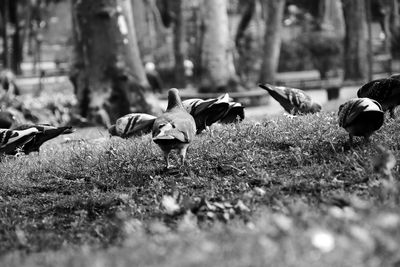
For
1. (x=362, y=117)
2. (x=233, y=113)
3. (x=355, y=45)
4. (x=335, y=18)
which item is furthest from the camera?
(x=335, y=18)

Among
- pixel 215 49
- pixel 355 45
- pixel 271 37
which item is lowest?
pixel 355 45

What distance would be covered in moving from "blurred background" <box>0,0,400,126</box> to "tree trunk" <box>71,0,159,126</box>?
0.07 ft

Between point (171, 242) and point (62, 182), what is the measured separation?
3488mm

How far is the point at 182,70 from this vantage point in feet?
97.5

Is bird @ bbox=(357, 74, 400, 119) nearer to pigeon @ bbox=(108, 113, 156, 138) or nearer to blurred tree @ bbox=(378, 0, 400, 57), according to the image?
pigeon @ bbox=(108, 113, 156, 138)

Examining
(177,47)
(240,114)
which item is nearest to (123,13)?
(240,114)

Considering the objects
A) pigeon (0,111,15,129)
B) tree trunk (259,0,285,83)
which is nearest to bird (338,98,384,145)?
pigeon (0,111,15,129)

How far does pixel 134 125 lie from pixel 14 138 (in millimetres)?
1421

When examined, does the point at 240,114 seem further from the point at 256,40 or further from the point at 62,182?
the point at 256,40

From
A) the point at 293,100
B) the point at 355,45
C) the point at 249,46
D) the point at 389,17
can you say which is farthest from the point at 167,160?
the point at 249,46

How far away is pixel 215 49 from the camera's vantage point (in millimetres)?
19141

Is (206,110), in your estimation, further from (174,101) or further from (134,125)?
(134,125)

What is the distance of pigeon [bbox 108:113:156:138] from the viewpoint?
8.62 metres

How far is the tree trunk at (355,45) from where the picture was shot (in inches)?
974
